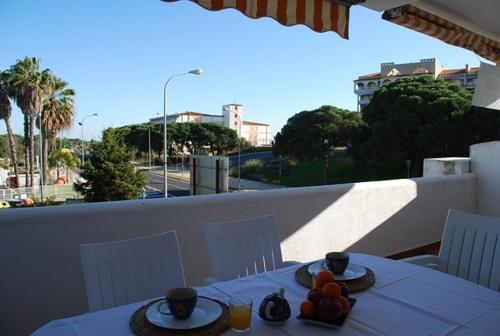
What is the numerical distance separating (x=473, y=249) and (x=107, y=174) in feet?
66.7

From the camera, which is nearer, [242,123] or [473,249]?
[473,249]

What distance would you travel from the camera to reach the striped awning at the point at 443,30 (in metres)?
2.36

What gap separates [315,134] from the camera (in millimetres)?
27891

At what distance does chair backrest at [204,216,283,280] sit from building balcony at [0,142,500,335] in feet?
2.00

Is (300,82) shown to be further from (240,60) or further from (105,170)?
(105,170)

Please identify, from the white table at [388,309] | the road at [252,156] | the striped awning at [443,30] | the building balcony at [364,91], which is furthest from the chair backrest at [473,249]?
the building balcony at [364,91]

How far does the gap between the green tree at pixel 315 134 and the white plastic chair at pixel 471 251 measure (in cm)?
2539

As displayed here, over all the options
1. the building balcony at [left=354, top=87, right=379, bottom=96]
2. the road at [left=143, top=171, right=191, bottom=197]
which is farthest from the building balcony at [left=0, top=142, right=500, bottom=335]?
the building balcony at [left=354, top=87, right=379, bottom=96]

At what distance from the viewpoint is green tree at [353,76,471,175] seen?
59.0 feet

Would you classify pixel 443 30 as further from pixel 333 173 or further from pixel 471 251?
pixel 333 173

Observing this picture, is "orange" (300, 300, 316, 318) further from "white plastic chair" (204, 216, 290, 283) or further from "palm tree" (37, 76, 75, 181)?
"palm tree" (37, 76, 75, 181)

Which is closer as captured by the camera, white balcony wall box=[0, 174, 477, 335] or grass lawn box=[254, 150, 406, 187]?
white balcony wall box=[0, 174, 477, 335]

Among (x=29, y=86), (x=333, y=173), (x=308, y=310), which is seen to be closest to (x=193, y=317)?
(x=308, y=310)

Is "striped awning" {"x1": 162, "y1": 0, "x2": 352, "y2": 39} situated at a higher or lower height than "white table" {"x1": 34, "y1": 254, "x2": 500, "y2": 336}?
higher
